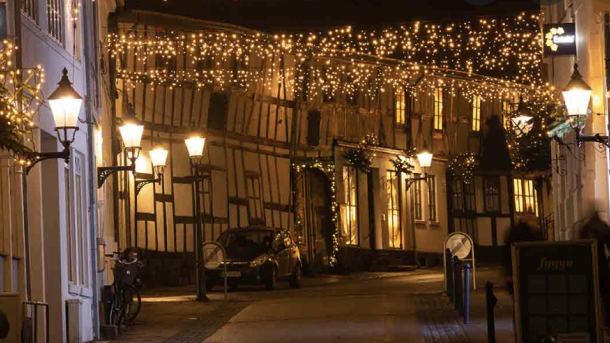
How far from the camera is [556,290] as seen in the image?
42.9 ft

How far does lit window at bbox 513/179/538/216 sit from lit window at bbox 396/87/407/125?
7.08 m

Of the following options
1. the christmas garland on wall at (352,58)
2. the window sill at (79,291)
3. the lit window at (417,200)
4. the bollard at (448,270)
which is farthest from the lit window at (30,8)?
the lit window at (417,200)

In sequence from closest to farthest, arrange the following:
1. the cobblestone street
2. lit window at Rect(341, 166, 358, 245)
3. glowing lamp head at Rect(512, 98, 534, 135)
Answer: the cobblestone street → glowing lamp head at Rect(512, 98, 534, 135) → lit window at Rect(341, 166, 358, 245)

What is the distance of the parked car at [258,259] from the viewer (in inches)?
1220

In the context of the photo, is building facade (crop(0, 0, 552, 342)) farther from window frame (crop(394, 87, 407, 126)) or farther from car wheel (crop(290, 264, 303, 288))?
car wheel (crop(290, 264, 303, 288))

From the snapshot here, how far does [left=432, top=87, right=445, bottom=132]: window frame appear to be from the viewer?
46.7 meters

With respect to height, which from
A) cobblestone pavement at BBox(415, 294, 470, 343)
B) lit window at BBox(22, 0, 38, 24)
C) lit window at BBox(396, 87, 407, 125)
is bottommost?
cobblestone pavement at BBox(415, 294, 470, 343)

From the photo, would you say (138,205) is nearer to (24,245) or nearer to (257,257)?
(257,257)

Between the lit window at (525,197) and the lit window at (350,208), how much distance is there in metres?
9.84

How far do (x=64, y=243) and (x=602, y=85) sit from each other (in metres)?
8.75

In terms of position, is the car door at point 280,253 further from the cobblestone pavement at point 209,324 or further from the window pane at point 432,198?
the window pane at point 432,198

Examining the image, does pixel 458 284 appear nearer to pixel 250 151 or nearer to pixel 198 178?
pixel 198 178

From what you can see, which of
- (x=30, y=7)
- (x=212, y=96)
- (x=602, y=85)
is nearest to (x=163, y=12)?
(x=212, y=96)

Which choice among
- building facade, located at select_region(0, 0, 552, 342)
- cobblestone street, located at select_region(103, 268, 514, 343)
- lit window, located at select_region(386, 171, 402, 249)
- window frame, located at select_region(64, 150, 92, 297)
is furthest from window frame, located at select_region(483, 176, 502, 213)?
window frame, located at select_region(64, 150, 92, 297)
